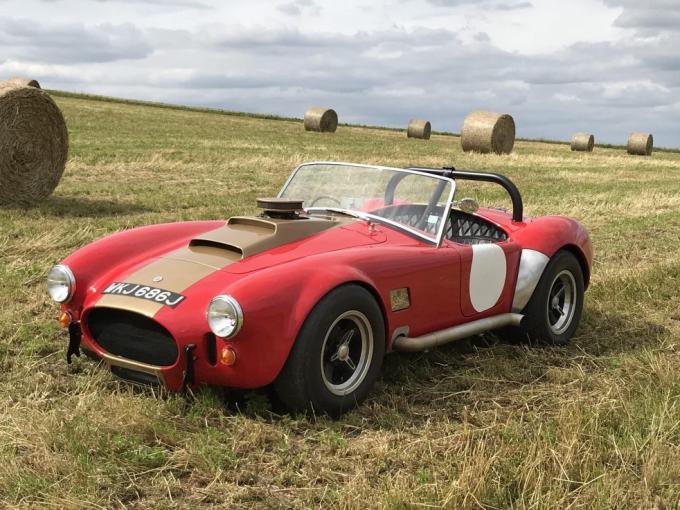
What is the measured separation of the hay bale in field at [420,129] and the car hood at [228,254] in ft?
103

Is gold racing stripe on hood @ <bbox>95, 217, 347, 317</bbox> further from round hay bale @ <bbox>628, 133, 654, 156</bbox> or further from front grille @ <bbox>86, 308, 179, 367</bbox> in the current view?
round hay bale @ <bbox>628, 133, 654, 156</bbox>

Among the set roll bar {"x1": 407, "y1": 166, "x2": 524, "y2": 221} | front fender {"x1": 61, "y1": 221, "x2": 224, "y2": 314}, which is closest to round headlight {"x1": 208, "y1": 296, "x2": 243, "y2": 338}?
front fender {"x1": 61, "y1": 221, "x2": 224, "y2": 314}

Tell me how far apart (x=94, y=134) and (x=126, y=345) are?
61.3ft

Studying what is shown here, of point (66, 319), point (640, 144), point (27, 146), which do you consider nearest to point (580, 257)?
point (66, 319)

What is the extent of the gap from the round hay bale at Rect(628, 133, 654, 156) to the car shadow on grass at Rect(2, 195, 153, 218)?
27066mm

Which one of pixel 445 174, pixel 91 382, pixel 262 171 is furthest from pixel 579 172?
pixel 91 382

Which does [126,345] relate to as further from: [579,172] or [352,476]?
[579,172]

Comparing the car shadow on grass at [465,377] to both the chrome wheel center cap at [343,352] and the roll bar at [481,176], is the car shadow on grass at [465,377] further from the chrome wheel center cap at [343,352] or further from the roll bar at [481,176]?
the roll bar at [481,176]

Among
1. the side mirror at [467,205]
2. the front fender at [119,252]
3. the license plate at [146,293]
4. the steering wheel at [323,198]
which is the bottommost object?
the license plate at [146,293]

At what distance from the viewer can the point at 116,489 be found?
2998 mm

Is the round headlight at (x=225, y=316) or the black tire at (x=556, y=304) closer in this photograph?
the round headlight at (x=225, y=316)

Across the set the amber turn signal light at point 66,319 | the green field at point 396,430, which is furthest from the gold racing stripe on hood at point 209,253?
the green field at point 396,430

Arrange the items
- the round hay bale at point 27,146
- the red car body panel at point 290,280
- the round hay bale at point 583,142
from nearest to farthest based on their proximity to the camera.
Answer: the red car body panel at point 290,280 → the round hay bale at point 27,146 → the round hay bale at point 583,142

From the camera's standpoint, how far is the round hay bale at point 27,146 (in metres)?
10.6
